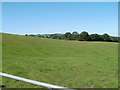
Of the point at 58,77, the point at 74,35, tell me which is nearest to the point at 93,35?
the point at 74,35

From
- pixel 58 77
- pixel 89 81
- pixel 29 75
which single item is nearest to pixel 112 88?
pixel 89 81

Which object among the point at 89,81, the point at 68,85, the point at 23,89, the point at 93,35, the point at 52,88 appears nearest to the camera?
the point at 52,88

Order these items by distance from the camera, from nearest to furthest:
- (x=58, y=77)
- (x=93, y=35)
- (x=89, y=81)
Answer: (x=89, y=81) → (x=58, y=77) → (x=93, y=35)

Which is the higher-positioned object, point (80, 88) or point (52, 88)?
point (52, 88)

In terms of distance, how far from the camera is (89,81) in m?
5.00

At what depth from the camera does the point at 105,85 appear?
462 centimetres

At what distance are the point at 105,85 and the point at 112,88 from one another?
300mm

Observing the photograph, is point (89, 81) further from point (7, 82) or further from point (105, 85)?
point (7, 82)

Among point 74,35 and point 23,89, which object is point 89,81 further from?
point 74,35

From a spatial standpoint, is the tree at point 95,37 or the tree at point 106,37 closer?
the tree at point 106,37

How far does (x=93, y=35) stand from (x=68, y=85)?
6631 cm

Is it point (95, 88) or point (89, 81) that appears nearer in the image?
point (95, 88)

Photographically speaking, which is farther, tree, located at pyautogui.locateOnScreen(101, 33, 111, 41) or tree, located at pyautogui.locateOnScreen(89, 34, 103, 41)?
tree, located at pyautogui.locateOnScreen(89, 34, 103, 41)

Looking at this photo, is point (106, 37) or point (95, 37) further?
point (106, 37)
